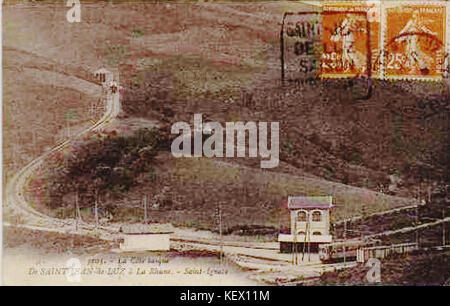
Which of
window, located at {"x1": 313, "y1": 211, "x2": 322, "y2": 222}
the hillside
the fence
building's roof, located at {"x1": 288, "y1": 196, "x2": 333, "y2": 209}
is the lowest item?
the fence

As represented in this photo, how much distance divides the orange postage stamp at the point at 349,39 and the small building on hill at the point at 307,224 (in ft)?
1.16

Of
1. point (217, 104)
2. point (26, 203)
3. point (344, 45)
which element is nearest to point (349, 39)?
point (344, 45)

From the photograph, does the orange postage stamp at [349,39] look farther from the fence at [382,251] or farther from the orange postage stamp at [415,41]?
the fence at [382,251]

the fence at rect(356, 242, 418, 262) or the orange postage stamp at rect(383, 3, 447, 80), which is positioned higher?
the orange postage stamp at rect(383, 3, 447, 80)

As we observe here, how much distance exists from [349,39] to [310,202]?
0.47 meters

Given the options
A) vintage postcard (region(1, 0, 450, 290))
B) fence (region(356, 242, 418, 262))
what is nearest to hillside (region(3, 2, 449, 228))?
vintage postcard (region(1, 0, 450, 290))

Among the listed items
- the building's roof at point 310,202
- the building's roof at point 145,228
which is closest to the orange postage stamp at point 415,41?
the building's roof at point 310,202

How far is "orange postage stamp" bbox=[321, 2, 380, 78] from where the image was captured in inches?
79.0

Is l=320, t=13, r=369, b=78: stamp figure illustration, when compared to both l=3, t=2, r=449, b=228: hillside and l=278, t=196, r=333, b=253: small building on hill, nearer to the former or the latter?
l=3, t=2, r=449, b=228: hillside

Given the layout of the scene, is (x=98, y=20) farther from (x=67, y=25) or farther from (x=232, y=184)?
(x=232, y=184)

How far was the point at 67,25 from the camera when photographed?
6.49 feet
